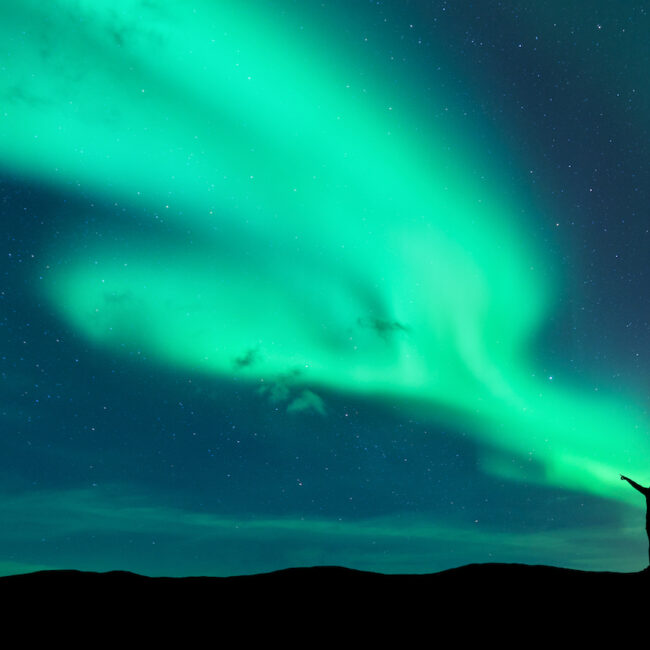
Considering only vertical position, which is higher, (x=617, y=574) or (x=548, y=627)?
(x=617, y=574)

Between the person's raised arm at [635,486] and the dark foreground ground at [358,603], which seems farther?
the person's raised arm at [635,486]

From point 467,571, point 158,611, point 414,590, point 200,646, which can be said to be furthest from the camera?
point 467,571

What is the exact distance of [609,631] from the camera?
1289 cm

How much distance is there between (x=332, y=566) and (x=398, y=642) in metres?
3.90

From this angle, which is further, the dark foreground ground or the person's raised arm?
the person's raised arm

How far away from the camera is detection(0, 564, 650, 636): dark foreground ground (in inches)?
525

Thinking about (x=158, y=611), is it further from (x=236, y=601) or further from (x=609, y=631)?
(x=609, y=631)

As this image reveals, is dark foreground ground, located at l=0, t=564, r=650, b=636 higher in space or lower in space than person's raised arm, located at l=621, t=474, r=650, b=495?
lower

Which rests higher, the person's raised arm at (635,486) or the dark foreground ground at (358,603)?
the person's raised arm at (635,486)

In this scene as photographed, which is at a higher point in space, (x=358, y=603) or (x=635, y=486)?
(x=635, y=486)

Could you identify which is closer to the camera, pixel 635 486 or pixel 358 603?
pixel 358 603

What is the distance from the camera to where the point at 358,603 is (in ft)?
47.6

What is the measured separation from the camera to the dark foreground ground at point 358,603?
1334 centimetres

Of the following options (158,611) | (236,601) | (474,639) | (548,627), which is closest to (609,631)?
(548,627)
